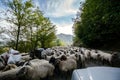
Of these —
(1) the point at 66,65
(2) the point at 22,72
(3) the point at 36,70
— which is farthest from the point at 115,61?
(2) the point at 22,72

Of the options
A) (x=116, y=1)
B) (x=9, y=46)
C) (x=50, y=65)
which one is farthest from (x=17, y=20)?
(x=50, y=65)

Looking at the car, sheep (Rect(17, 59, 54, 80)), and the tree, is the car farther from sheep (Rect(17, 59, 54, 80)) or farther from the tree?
the tree

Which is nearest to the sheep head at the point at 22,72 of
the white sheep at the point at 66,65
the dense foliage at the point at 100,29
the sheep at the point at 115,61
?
the white sheep at the point at 66,65

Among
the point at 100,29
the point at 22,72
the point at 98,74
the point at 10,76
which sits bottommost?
the point at 10,76

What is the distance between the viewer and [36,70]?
778 cm

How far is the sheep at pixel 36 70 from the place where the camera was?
7258mm

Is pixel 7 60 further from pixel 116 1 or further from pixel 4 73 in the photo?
pixel 116 1

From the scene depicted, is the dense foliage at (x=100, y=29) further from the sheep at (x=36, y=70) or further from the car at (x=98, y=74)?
the car at (x=98, y=74)

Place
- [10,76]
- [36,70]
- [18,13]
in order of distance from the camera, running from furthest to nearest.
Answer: [18,13], [36,70], [10,76]

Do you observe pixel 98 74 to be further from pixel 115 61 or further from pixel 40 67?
pixel 115 61

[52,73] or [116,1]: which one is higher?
[116,1]

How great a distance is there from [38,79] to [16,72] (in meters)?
1.00

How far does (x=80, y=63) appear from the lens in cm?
1183

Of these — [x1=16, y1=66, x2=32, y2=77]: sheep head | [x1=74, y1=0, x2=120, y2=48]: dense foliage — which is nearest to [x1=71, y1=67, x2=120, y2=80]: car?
[x1=16, y1=66, x2=32, y2=77]: sheep head
